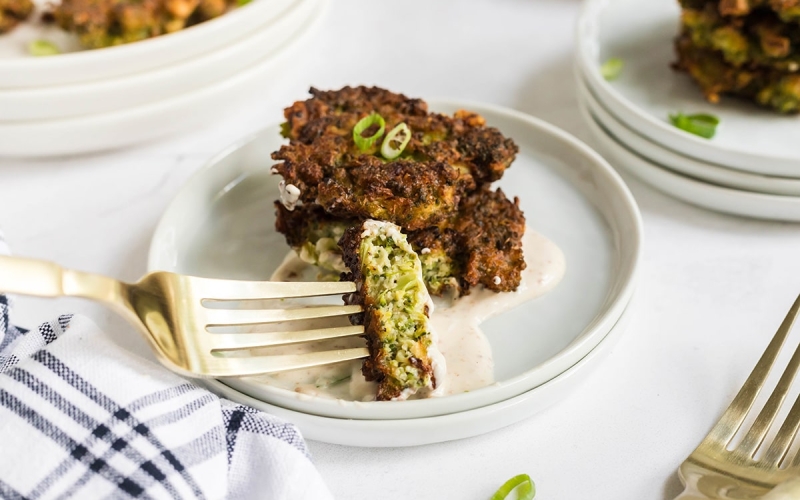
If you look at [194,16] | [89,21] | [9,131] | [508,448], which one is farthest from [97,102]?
[508,448]

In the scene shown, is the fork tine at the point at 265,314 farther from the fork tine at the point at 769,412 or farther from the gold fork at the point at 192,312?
the fork tine at the point at 769,412

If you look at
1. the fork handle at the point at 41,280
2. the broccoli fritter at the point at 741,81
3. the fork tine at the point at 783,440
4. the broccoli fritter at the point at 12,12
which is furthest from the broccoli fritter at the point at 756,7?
the broccoli fritter at the point at 12,12

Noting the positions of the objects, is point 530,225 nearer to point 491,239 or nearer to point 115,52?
point 491,239

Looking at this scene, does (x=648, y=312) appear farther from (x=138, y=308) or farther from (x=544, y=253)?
(x=138, y=308)

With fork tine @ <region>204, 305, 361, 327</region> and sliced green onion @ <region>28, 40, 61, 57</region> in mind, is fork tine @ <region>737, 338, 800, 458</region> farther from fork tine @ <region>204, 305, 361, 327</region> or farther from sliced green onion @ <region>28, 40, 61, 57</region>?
sliced green onion @ <region>28, 40, 61, 57</region>

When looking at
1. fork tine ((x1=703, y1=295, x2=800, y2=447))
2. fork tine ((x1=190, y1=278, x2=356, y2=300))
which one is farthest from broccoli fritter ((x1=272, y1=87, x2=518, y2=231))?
fork tine ((x1=703, y1=295, x2=800, y2=447))
